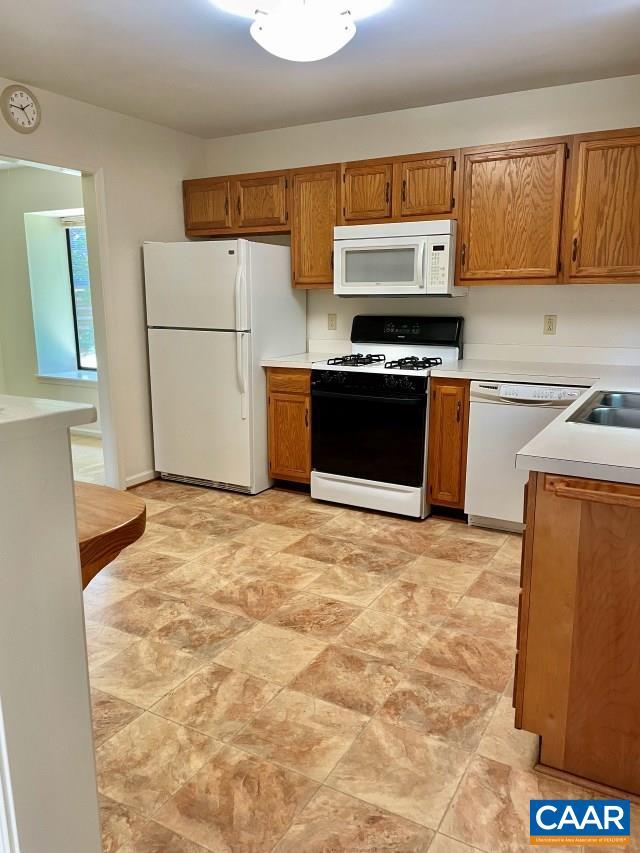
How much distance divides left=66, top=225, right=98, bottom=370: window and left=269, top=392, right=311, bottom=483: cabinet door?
2.40 meters

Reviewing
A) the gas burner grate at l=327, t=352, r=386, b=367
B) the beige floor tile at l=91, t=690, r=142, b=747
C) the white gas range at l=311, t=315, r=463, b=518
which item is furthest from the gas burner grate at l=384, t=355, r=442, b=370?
the beige floor tile at l=91, t=690, r=142, b=747

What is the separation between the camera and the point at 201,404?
13.7 feet

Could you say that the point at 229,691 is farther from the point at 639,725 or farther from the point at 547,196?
the point at 547,196

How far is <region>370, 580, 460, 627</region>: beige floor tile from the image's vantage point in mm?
2605

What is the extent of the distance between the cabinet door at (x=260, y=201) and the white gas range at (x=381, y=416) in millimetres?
952

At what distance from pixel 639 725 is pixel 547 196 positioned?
Result: 2.62 meters

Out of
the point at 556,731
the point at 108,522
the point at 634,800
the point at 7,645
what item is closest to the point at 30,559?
the point at 7,645

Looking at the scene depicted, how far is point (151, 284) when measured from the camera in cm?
418

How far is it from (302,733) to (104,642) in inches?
36.7

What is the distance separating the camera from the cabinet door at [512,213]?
3292 millimetres

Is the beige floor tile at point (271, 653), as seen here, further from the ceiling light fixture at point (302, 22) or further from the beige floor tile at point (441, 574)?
the ceiling light fixture at point (302, 22)

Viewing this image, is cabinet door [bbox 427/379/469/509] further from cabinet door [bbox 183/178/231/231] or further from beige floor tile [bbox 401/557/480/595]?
cabinet door [bbox 183/178/231/231]

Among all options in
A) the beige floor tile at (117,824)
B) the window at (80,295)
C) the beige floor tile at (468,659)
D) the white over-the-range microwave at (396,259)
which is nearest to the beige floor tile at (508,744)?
the beige floor tile at (468,659)

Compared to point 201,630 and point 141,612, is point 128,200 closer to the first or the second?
point 141,612
